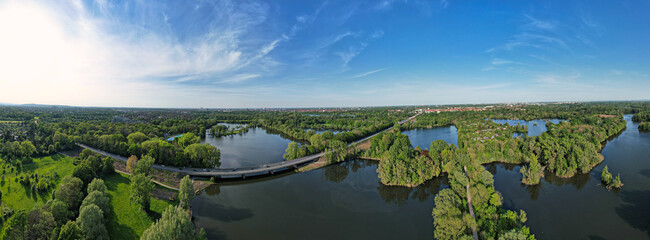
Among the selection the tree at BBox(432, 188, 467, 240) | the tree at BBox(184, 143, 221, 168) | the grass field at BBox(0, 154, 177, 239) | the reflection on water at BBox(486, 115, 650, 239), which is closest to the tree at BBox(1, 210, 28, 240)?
the grass field at BBox(0, 154, 177, 239)

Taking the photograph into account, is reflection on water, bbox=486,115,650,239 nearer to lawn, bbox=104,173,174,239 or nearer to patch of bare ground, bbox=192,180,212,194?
lawn, bbox=104,173,174,239

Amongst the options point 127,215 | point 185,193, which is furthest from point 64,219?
point 185,193

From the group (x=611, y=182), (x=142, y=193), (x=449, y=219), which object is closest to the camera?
(x=449, y=219)

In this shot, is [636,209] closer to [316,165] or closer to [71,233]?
[316,165]

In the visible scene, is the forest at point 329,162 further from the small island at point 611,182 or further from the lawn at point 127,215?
the lawn at point 127,215

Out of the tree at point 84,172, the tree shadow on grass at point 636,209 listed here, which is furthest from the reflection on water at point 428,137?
the tree at point 84,172
